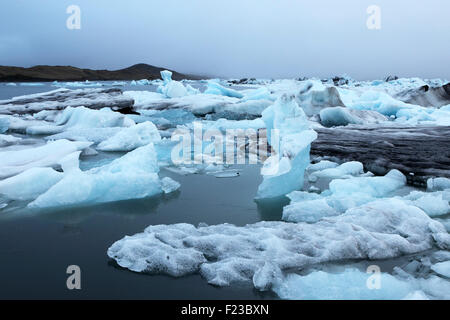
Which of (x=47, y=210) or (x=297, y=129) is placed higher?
(x=297, y=129)

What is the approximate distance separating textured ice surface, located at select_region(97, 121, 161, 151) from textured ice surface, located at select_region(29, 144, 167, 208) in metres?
2.57

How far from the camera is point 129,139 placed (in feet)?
24.1

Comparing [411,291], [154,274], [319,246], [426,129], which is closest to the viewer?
[411,291]

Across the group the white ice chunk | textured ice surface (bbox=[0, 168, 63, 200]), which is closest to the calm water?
the white ice chunk

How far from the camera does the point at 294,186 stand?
4547 mm

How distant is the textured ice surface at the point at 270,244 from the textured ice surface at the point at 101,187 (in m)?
1.11

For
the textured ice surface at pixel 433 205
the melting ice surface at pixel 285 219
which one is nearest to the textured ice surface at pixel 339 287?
the melting ice surface at pixel 285 219

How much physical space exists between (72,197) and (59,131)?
Answer: 248 inches

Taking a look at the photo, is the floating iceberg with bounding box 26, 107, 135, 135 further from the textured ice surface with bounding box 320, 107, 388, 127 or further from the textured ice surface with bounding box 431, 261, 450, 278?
the textured ice surface with bounding box 431, 261, 450, 278

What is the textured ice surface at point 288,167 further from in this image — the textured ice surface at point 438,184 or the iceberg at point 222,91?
the iceberg at point 222,91
